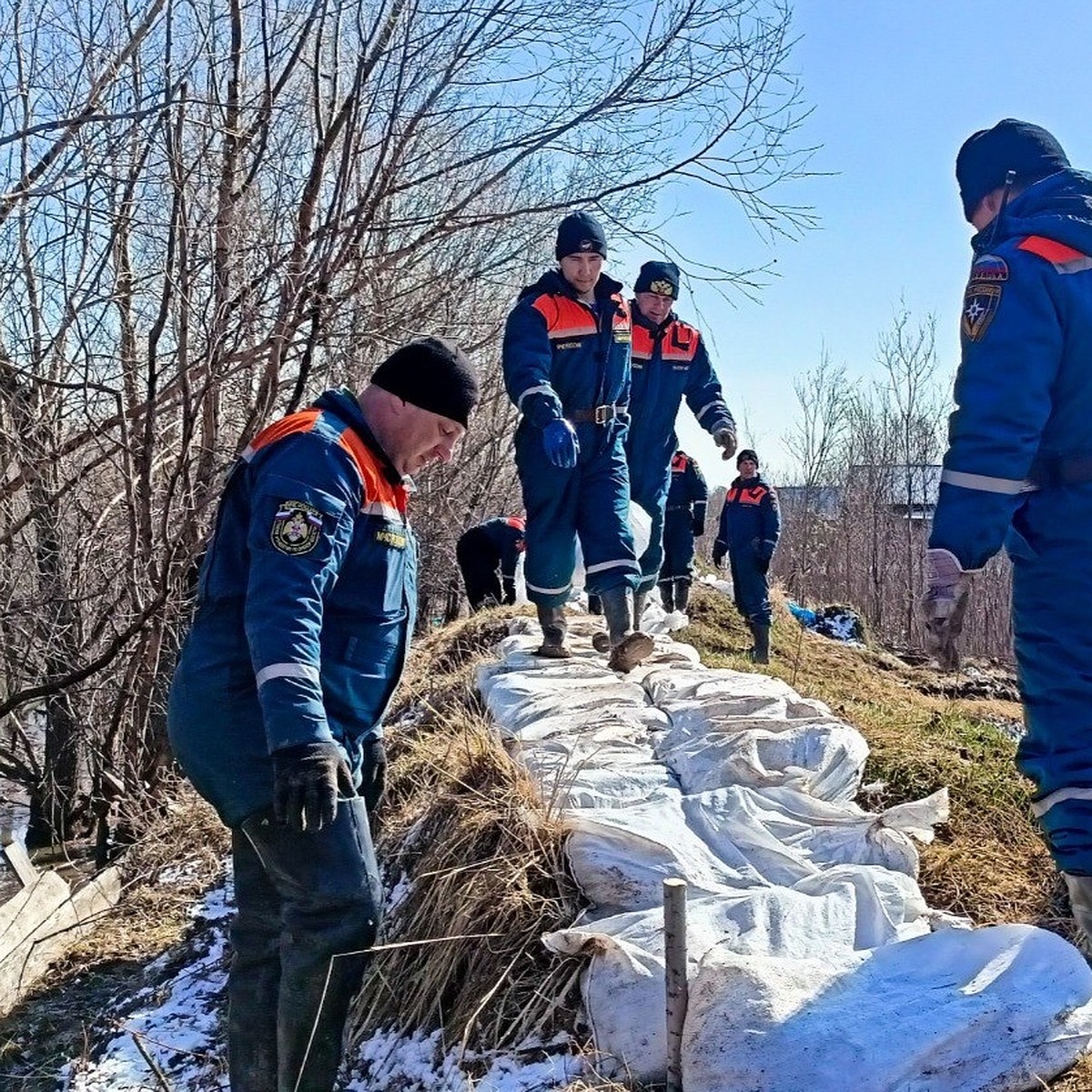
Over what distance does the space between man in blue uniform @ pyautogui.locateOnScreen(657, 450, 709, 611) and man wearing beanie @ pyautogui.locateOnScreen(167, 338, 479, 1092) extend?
6.32 metres

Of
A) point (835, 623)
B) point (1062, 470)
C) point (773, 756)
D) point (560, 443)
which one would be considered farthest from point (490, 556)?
point (835, 623)

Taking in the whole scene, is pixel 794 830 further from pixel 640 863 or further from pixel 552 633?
pixel 552 633

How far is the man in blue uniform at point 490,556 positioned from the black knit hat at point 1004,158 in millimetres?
6760

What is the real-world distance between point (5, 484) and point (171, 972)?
3100 millimetres

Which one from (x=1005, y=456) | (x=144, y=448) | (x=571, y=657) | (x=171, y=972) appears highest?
(x=144, y=448)

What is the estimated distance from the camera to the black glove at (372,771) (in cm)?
272

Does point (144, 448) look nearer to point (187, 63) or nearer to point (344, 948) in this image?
point (187, 63)

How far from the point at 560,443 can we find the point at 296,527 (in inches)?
90.5

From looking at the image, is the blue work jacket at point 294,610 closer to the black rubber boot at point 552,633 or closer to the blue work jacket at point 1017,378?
the blue work jacket at point 1017,378

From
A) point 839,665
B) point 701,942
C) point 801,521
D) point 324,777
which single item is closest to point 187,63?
point 324,777

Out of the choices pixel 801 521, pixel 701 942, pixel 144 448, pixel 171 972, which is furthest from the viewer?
pixel 801 521

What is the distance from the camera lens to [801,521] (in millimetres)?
31344

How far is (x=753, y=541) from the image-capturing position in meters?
10.0

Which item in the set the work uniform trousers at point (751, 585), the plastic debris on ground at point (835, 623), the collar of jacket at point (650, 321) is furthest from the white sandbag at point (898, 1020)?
the plastic debris on ground at point (835, 623)
